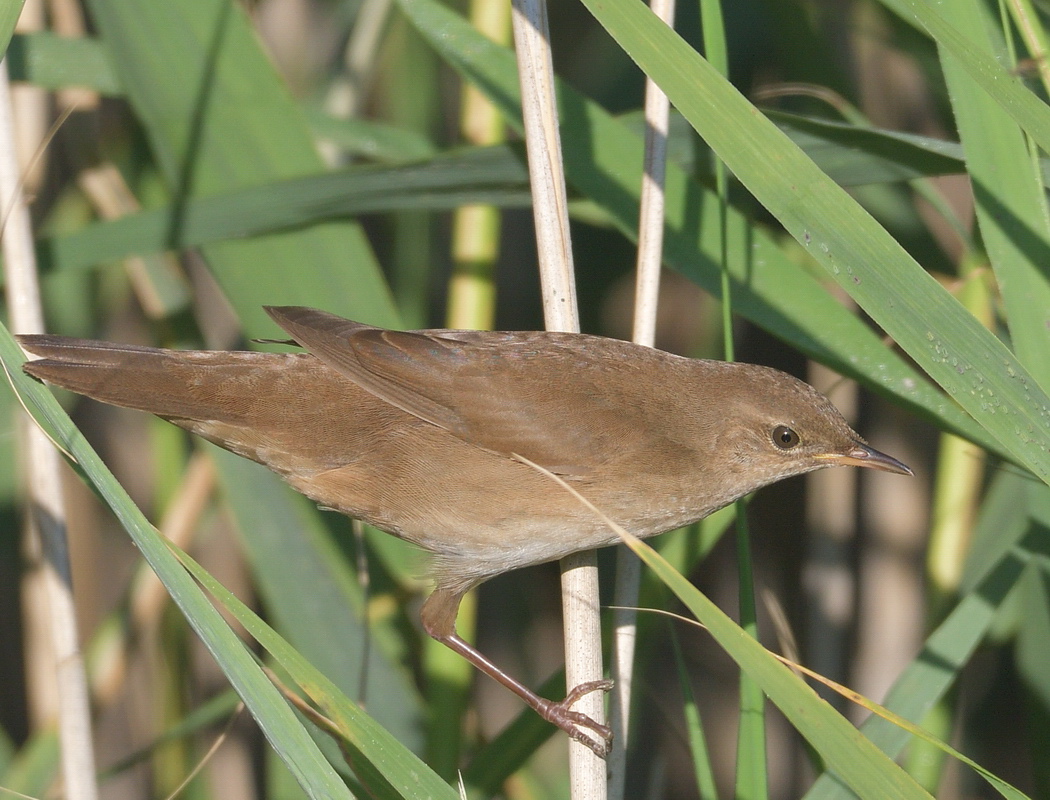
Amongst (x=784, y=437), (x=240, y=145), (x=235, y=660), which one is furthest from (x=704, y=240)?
(x=235, y=660)

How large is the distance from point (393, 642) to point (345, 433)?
72 centimetres

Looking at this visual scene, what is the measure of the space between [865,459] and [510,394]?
67 cm

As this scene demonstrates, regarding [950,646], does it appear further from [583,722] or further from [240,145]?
[240,145]

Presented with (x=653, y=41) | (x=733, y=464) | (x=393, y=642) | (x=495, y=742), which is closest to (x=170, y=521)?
(x=393, y=642)

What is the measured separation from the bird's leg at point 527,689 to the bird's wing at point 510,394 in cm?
36

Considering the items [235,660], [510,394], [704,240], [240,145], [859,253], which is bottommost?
[235,660]

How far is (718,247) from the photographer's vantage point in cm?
192

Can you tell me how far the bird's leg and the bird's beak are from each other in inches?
23.7

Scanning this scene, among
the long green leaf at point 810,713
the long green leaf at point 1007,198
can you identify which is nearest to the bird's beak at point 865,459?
the long green leaf at point 1007,198

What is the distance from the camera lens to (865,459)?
6.12 feet

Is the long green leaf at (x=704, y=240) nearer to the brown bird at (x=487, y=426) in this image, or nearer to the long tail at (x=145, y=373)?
the brown bird at (x=487, y=426)

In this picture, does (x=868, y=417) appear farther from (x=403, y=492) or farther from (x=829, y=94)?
(x=403, y=492)

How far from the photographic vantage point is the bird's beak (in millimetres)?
1844

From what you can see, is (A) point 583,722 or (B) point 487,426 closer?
(A) point 583,722
